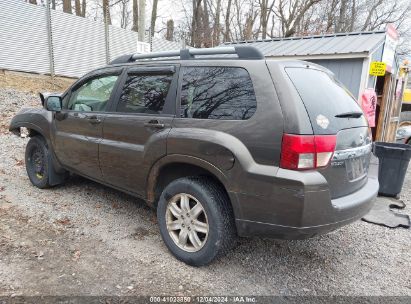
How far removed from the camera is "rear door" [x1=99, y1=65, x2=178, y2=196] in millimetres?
3160

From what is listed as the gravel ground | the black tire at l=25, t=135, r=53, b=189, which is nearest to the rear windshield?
the gravel ground

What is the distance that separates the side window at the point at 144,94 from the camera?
10.7 feet

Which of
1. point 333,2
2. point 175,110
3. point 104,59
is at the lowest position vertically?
point 175,110

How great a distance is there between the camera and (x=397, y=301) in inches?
109

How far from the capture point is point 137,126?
3334 millimetres

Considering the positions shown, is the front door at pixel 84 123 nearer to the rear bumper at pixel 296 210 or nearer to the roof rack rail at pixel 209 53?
the roof rack rail at pixel 209 53

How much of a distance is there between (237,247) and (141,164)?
1.31 metres

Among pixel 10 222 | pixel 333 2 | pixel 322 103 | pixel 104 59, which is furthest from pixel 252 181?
pixel 333 2

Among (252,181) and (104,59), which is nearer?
(252,181)

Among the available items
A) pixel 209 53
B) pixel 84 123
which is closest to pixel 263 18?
pixel 84 123

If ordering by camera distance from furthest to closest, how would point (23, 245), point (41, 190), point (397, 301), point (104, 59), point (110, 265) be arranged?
1. point (104, 59)
2. point (41, 190)
3. point (23, 245)
4. point (110, 265)
5. point (397, 301)

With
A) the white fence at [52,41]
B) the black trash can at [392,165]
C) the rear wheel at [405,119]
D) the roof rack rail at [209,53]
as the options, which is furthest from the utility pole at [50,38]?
the rear wheel at [405,119]

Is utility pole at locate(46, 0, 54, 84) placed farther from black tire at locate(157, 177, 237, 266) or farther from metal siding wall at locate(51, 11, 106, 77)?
black tire at locate(157, 177, 237, 266)

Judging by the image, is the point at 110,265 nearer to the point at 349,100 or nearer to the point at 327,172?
the point at 327,172
